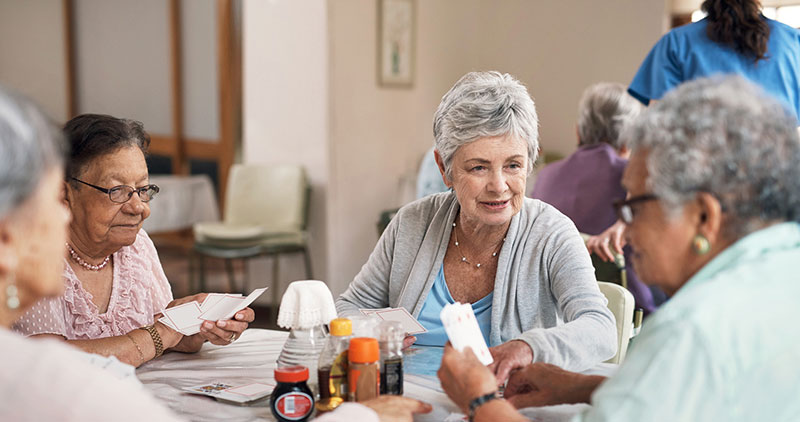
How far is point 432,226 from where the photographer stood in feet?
7.41

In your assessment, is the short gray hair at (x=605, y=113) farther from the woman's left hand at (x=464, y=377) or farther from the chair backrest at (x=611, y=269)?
the woman's left hand at (x=464, y=377)

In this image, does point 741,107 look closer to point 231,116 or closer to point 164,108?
point 231,116

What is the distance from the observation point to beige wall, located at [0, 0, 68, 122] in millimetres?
8844

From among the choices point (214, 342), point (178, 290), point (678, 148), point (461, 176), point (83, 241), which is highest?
point (678, 148)

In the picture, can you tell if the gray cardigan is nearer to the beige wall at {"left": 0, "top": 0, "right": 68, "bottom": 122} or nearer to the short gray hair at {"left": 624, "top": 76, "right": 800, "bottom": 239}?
the short gray hair at {"left": 624, "top": 76, "right": 800, "bottom": 239}

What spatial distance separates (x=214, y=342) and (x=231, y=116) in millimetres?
4714

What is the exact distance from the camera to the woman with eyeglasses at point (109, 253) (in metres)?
1.90

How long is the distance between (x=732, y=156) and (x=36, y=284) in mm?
1037

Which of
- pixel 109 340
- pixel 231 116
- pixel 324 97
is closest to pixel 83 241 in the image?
pixel 109 340

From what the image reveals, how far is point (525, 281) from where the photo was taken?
206 centimetres

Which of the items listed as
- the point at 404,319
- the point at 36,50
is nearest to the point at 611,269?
the point at 404,319

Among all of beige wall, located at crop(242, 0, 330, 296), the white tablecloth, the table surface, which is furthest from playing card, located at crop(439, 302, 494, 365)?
the white tablecloth

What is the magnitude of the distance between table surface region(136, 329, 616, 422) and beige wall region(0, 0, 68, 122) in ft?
25.0

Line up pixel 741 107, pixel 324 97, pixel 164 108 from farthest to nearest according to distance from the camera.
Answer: pixel 164 108 < pixel 324 97 < pixel 741 107
